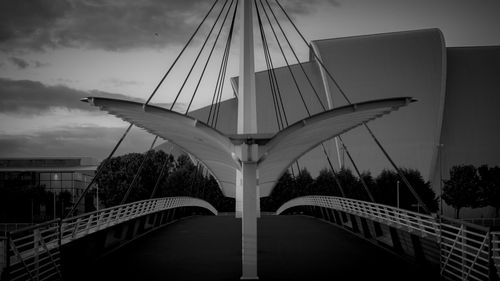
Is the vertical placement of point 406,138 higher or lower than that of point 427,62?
lower

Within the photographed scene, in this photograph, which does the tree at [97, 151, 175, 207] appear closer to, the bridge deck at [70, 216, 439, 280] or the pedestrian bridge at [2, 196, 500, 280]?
the pedestrian bridge at [2, 196, 500, 280]

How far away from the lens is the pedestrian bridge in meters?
10.7

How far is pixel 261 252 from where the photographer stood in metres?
17.3

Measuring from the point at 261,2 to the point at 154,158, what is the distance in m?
60.0

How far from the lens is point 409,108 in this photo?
7312 centimetres

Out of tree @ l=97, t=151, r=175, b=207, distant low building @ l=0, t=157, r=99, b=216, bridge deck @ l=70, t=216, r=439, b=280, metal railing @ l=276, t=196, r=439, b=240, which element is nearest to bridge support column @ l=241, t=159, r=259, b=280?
bridge deck @ l=70, t=216, r=439, b=280

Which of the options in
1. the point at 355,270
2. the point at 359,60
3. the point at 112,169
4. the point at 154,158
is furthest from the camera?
the point at 154,158

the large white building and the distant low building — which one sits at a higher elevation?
the large white building

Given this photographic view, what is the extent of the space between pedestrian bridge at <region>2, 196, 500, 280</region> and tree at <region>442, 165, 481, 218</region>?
1826 inches

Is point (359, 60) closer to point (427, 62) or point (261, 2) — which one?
point (427, 62)

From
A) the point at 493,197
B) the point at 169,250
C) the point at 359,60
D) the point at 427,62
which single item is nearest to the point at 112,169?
the point at 359,60

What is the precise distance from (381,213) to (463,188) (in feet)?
168

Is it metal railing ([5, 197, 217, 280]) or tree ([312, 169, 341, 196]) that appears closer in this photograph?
metal railing ([5, 197, 217, 280])

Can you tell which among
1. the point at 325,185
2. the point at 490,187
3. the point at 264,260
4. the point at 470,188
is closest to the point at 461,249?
the point at 264,260
